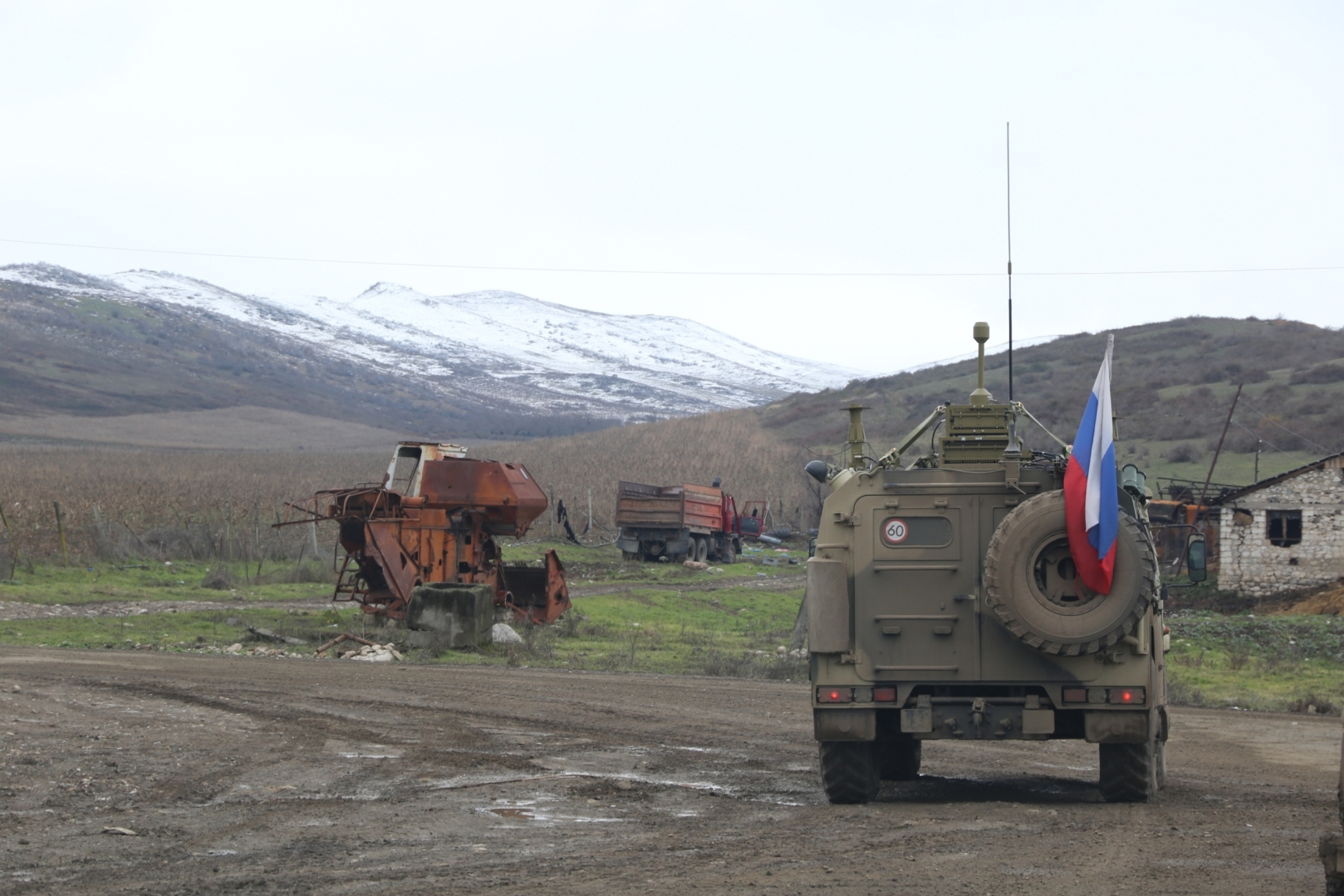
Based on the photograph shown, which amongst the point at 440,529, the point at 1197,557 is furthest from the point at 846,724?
the point at 440,529

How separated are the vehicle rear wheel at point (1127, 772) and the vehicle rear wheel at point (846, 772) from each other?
5.50 feet

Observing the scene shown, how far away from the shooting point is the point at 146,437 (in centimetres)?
13388

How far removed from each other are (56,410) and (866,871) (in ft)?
497

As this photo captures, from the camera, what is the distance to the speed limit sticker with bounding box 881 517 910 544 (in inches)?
432

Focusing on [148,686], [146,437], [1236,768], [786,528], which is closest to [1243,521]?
[786,528]

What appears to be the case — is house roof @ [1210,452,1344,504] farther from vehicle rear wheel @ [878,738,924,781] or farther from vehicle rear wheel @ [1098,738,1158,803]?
vehicle rear wheel @ [1098,738,1158,803]

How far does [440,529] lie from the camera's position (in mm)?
25875

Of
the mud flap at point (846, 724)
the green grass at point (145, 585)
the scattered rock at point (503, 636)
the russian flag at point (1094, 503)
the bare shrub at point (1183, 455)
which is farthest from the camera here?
the bare shrub at point (1183, 455)

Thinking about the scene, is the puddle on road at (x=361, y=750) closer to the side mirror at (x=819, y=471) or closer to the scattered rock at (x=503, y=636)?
the side mirror at (x=819, y=471)

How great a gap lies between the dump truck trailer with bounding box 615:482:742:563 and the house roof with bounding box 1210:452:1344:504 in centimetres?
1534

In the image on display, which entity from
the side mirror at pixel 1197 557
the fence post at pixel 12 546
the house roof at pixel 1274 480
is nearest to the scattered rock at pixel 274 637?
the fence post at pixel 12 546

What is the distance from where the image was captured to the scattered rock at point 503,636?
24.3 metres

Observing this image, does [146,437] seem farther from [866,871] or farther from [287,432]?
[866,871]

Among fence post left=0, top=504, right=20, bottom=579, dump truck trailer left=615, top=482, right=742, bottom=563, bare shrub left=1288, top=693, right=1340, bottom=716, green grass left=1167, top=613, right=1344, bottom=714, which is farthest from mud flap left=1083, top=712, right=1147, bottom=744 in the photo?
dump truck trailer left=615, top=482, right=742, bottom=563
